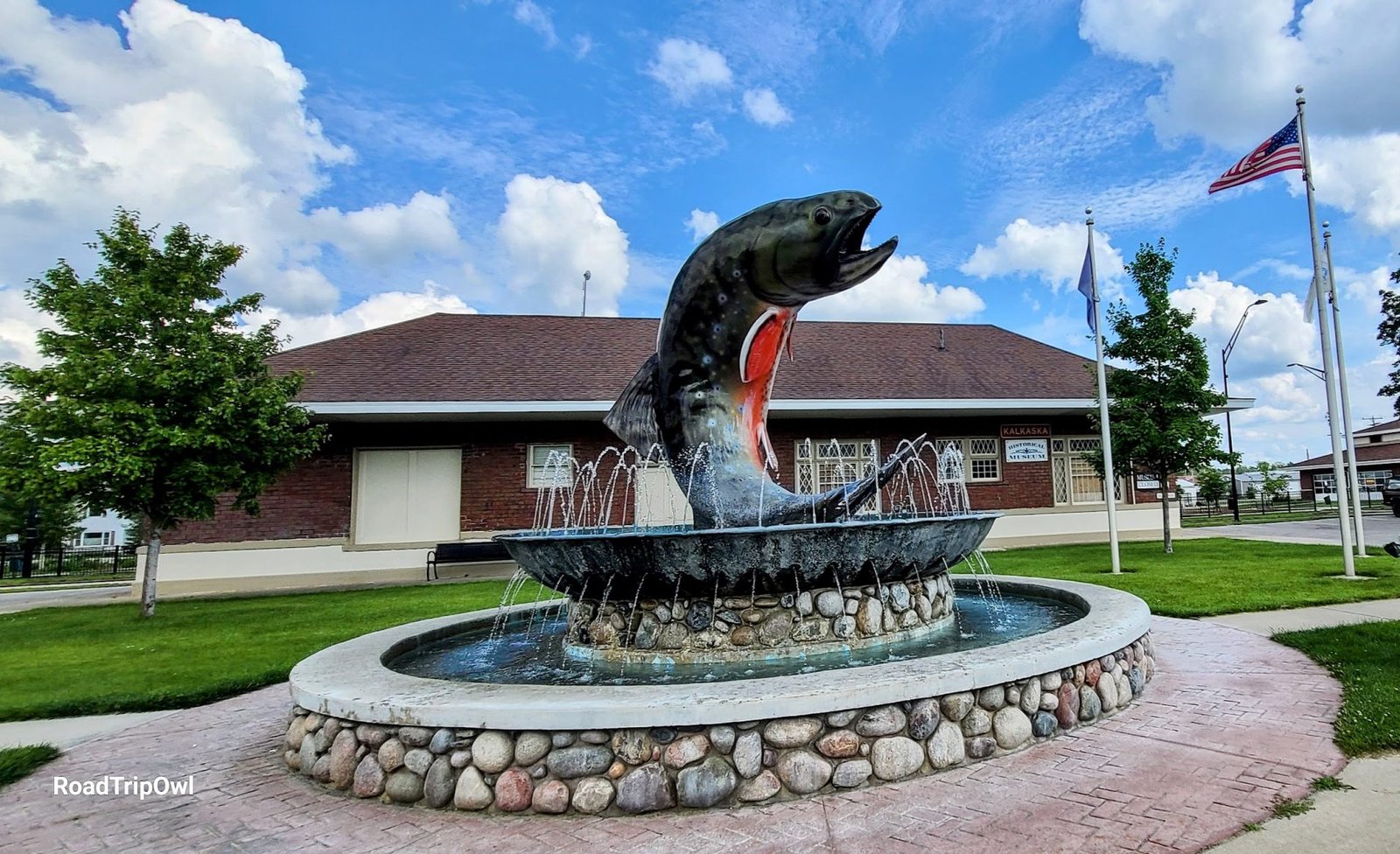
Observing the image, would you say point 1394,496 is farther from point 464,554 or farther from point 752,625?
point 752,625

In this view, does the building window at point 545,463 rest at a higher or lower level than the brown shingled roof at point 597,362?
lower

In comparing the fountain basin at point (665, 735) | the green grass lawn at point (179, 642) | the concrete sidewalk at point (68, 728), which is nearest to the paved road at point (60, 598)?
the green grass lawn at point (179, 642)

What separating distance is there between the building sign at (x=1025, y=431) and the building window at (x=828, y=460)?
12.5ft

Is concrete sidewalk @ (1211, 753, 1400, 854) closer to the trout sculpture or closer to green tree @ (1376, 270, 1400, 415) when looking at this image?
the trout sculpture

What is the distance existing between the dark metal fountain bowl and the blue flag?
32.5ft

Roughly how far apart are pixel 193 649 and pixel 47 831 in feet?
19.3

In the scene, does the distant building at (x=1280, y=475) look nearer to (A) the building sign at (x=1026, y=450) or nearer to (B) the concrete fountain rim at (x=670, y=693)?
(A) the building sign at (x=1026, y=450)

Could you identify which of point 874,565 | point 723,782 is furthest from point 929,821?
point 874,565

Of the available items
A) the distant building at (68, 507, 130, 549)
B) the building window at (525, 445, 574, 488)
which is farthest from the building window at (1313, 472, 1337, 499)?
the distant building at (68, 507, 130, 549)

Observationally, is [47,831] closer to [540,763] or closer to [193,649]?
[540,763]

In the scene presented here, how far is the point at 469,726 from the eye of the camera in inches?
140

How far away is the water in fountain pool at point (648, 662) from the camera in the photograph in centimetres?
484

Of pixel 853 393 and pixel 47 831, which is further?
pixel 853 393

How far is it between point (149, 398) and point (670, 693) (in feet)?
36.8
